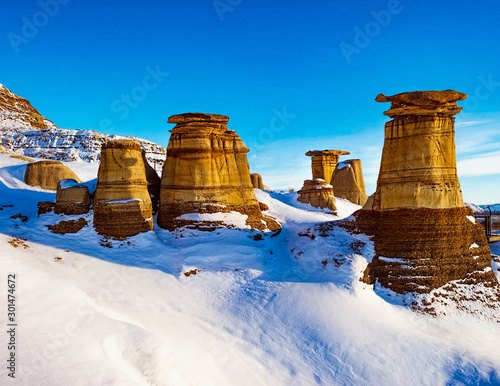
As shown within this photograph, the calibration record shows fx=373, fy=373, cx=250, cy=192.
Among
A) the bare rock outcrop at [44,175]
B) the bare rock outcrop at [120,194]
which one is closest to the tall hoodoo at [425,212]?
the bare rock outcrop at [120,194]

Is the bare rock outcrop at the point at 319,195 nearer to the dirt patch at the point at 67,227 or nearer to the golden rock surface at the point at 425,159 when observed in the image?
the golden rock surface at the point at 425,159

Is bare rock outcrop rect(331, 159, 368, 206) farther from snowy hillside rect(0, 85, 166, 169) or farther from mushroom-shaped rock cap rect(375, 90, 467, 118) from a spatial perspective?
snowy hillside rect(0, 85, 166, 169)

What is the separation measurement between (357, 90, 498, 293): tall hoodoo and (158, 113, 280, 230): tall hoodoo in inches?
285

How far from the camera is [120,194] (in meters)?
16.8

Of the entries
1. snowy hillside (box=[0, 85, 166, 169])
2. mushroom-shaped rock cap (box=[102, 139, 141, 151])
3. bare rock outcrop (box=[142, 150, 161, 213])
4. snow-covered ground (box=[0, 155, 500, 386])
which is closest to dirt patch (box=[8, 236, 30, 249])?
snow-covered ground (box=[0, 155, 500, 386])

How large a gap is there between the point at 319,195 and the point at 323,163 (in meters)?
9.91

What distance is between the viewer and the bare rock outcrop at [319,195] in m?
31.8

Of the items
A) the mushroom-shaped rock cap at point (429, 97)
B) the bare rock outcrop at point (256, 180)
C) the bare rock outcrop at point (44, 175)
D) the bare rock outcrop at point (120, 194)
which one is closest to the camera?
the mushroom-shaped rock cap at point (429, 97)

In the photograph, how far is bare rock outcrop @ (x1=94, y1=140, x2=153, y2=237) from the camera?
16.5 metres

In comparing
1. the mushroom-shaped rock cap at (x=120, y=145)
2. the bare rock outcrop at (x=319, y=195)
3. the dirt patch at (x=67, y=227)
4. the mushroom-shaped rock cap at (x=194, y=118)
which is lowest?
the dirt patch at (x=67, y=227)

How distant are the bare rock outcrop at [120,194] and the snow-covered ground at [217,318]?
63 cm

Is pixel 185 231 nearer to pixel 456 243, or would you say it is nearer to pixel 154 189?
pixel 154 189

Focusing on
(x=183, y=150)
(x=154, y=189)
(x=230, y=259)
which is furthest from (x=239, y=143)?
(x=230, y=259)

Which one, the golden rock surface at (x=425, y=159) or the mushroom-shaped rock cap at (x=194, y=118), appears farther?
the mushroom-shaped rock cap at (x=194, y=118)
